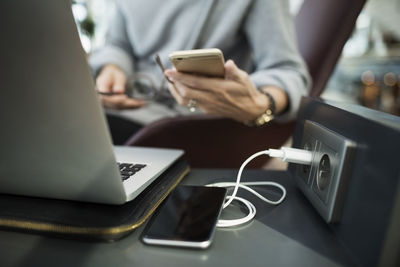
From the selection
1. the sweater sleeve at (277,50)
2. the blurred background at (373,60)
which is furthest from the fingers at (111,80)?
the blurred background at (373,60)

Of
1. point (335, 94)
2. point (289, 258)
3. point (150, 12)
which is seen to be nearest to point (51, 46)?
point (289, 258)

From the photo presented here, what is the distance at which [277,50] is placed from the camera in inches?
28.5

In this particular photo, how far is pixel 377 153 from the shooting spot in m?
0.24

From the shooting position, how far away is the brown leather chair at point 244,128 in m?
0.69

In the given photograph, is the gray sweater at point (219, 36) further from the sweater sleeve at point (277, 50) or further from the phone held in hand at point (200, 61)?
the phone held in hand at point (200, 61)

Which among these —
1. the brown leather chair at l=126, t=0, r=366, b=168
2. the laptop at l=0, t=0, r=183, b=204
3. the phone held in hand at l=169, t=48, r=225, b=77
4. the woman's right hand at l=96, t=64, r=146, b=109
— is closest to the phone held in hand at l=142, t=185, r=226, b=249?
the laptop at l=0, t=0, r=183, b=204

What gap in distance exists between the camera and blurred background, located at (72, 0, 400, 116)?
321cm

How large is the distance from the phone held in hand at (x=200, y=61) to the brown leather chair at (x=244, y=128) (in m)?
0.21

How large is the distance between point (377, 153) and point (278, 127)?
509mm

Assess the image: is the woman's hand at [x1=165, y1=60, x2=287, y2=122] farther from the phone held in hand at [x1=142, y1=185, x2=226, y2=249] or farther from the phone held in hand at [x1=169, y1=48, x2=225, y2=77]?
the phone held in hand at [x1=142, y1=185, x2=226, y2=249]

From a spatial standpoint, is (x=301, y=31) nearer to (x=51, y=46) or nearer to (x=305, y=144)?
(x=305, y=144)

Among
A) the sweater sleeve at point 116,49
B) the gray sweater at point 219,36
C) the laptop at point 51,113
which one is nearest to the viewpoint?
the laptop at point 51,113

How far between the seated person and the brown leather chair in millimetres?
49

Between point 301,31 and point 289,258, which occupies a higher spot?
point 301,31
